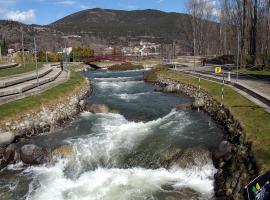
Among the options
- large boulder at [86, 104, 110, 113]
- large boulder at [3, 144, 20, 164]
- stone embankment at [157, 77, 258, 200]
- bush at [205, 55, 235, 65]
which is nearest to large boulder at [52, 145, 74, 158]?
large boulder at [3, 144, 20, 164]

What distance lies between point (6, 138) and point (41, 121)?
4684 millimetres

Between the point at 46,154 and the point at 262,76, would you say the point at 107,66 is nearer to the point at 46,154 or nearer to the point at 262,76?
the point at 262,76

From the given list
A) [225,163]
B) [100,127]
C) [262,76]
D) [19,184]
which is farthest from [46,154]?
[262,76]

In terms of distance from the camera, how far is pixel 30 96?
2842 centimetres

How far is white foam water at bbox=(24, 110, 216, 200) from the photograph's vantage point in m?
15.0

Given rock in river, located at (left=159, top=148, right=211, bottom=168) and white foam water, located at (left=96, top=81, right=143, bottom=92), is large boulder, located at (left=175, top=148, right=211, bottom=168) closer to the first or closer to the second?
rock in river, located at (left=159, top=148, right=211, bottom=168)

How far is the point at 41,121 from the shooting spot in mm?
24828

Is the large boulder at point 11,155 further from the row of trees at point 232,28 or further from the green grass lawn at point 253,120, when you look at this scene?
the row of trees at point 232,28

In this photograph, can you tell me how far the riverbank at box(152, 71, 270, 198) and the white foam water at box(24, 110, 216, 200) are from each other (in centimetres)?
84

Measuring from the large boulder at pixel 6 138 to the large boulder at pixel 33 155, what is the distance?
5.24 ft

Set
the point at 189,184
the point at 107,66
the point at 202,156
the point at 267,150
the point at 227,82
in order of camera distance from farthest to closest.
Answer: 1. the point at 107,66
2. the point at 227,82
3. the point at 202,156
4. the point at 189,184
5. the point at 267,150

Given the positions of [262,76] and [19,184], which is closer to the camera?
[19,184]

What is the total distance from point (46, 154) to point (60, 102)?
458 inches

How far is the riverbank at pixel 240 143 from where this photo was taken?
13562mm
